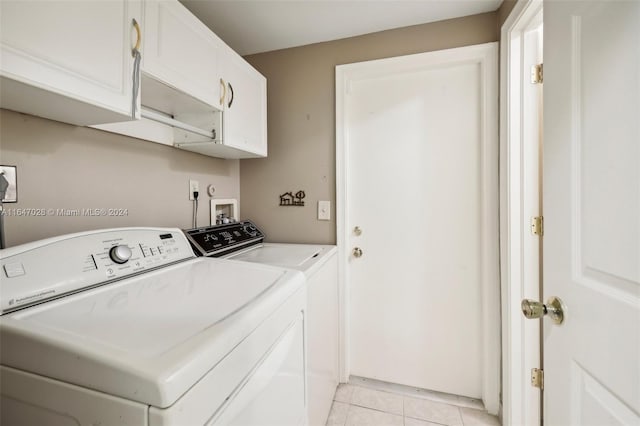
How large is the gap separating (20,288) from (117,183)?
→ 653 mm

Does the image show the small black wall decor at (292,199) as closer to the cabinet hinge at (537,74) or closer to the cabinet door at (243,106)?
the cabinet door at (243,106)

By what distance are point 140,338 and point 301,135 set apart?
5.51 ft

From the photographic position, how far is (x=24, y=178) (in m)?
0.94

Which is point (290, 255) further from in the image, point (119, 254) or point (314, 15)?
point (314, 15)

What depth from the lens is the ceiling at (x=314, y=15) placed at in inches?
60.1

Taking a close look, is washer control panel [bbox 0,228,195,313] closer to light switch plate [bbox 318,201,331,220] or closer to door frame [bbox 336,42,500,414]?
light switch plate [bbox 318,201,331,220]

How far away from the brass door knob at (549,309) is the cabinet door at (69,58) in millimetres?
1457

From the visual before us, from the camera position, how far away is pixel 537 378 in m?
1.39

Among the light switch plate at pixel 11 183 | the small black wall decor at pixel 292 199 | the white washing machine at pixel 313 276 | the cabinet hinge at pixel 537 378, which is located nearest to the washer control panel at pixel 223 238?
the white washing machine at pixel 313 276

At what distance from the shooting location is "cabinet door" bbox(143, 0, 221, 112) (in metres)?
1.02

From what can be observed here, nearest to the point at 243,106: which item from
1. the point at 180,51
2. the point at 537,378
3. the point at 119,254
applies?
the point at 180,51

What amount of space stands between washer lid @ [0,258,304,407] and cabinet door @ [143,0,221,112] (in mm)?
849

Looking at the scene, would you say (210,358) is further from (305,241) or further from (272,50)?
(272,50)

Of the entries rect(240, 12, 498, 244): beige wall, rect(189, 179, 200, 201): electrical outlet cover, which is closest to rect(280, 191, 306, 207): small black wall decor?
rect(240, 12, 498, 244): beige wall
